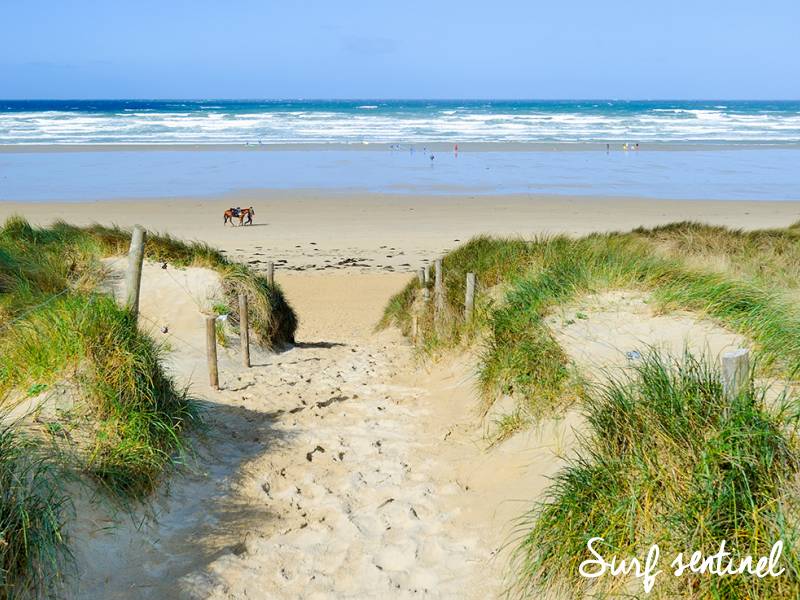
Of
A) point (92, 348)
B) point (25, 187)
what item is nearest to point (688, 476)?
point (92, 348)

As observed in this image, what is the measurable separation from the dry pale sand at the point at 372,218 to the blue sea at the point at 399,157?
7.52 ft

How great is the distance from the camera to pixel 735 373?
484 centimetres

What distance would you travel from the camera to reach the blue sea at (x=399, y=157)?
3453 cm

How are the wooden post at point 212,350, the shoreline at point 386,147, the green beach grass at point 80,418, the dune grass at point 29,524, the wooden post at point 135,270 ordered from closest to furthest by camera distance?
the dune grass at point 29,524
the green beach grass at point 80,418
the wooden post at point 135,270
the wooden post at point 212,350
the shoreline at point 386,147

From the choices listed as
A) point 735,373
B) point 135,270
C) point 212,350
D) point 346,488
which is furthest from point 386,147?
point 735,373

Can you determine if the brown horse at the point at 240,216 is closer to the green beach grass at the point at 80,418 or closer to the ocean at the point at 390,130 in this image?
the green beach grass at the point at 80,418

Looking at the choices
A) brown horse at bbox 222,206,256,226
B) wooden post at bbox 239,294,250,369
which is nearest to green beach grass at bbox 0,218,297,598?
wooden post at bbox 239,294,250,369

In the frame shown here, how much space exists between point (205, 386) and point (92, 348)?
340 centimetres

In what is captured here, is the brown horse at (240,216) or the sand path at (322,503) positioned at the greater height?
the sand path at (322,503)

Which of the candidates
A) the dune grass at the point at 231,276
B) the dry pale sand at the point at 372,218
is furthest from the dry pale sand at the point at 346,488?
the dry pale sand at the point at 372,218

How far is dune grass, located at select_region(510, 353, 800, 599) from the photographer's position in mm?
4258

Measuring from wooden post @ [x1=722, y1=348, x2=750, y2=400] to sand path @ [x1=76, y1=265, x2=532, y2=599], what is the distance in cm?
147

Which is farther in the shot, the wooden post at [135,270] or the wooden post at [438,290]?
the wooden post at [438,290]

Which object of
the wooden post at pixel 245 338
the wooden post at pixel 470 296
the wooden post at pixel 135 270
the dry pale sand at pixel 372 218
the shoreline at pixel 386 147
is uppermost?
the wooden post at pixel 135 270
